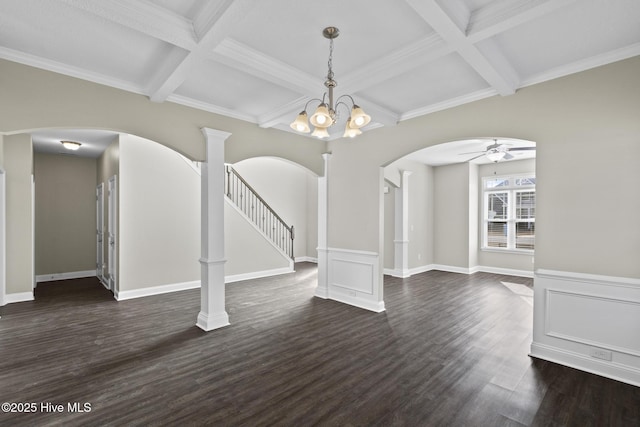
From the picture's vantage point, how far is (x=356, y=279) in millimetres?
5102

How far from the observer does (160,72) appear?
3068 mm

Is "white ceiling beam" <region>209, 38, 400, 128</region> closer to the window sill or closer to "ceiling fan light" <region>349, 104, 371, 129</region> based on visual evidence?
"ceiling fan light" <region>349, 104, 371, 129</region>

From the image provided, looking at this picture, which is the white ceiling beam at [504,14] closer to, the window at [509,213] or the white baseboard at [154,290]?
the white baseboard at [154,290]

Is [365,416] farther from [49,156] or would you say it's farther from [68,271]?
[49,156]

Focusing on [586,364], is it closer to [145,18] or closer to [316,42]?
[316,42]

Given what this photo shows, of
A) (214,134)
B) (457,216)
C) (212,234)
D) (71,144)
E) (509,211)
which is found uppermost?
(71,144)

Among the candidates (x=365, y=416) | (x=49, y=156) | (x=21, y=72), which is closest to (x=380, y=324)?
(x=365, y=416)

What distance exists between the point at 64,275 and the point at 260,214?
4.84 meters

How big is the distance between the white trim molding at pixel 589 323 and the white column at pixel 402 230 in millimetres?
4179

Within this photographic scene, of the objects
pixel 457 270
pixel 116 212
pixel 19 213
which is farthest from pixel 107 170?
pixel 457 270

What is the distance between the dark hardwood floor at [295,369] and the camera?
7.54ft

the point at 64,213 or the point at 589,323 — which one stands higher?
the point at 64,213

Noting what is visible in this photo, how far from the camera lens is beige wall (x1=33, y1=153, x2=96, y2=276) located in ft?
22.6

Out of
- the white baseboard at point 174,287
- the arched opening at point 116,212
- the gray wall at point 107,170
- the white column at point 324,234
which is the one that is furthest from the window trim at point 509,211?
the gray wall at point 107,170
